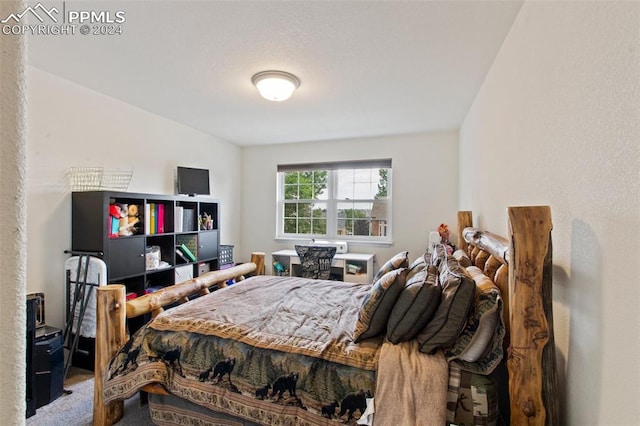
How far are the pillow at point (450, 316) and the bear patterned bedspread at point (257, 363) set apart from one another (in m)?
0.26

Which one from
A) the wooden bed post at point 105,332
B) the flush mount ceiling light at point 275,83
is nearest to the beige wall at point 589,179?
the flush mount ceiling light at point 275,83

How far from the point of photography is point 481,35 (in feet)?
6.02

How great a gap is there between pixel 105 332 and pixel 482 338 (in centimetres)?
202

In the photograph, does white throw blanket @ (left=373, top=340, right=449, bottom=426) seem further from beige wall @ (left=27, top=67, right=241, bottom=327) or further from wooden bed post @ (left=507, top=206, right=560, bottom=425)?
beige wall @ (left=27, top=67, right=241, bottom=327)

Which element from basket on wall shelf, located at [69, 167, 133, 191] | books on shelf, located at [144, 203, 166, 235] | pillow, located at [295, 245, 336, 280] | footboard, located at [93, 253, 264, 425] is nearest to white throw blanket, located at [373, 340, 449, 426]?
footboard, located at [93, 253, 264, 425]

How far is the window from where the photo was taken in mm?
4305

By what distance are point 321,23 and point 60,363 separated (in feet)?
9.78

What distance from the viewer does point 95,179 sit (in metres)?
2.73

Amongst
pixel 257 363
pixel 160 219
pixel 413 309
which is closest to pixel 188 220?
pixel 160 219

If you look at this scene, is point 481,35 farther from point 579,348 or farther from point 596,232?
point 579,348

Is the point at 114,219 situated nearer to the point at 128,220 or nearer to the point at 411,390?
the point at 128,220

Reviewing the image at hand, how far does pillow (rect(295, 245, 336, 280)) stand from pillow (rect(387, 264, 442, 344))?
2.26 m

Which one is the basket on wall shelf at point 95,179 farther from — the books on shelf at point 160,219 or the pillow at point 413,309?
the pillow at point 413,309

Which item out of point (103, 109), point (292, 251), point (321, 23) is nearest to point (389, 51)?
point (321, 23)
